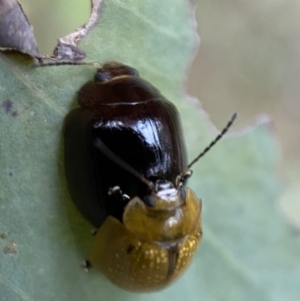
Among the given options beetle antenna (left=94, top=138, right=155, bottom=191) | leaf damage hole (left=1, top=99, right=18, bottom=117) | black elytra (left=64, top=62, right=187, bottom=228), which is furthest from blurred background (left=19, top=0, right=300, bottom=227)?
leaf damage hole (left=1, top=99, right=18, bottom=117)

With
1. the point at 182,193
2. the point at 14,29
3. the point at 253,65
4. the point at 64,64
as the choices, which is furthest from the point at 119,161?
the point at 253,65

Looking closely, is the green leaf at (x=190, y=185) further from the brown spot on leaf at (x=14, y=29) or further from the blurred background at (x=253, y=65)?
the blurred background at (x=253, y=65)

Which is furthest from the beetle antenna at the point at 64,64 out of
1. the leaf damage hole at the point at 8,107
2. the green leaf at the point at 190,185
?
the leaf damage hole at the point at 8,107

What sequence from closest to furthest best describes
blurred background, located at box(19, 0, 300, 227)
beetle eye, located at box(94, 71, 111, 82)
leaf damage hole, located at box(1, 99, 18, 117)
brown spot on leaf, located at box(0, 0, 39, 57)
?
1. brown spot on leaf, located at box(0, 0, 39, 57)
2. leaf damage hole, located at box(1, 99, 18, 117)
3. beetle eye, located at box(94, 71, 111, 82)
4. blurred background, located at box(19, 0, 300, 227)

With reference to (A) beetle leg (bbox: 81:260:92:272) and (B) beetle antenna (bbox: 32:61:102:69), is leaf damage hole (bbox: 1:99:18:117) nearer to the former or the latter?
(B) beetle antenna (bbox: 32:61:102:69)

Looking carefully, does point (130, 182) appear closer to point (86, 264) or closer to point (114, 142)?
point (114, 142)

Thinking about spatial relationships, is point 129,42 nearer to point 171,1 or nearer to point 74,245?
point 171,1
